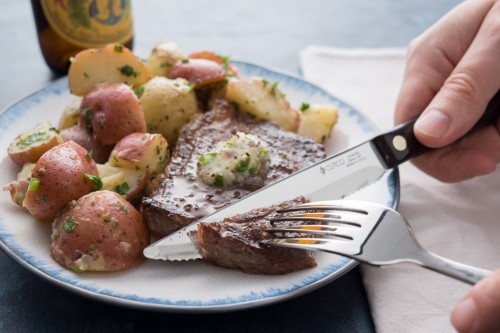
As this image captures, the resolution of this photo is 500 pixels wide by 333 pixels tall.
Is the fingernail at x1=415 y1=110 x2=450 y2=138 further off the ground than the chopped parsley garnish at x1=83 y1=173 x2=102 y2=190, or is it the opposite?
the fingernail at x1=415 y1=110 x2=450 y2=138

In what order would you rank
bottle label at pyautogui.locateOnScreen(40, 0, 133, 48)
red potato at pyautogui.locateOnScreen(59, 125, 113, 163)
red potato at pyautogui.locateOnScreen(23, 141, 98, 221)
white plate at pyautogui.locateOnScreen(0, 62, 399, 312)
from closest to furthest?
white plate at pyautogui.locateOnScreen(0, 62, 399, 312) < red potato at pyautogui.locateOnScreen(23, 141, 98, 221) < red potato at pyautogui.locateOnScreen(59, 125, 113, 163) < bottle label at pyautogui.locateOnScreen(40, 0, 133, 48)

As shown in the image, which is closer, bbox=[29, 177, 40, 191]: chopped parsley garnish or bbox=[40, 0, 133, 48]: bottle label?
bbox=[29, 177, 40, 191]: chopped parsley garnish

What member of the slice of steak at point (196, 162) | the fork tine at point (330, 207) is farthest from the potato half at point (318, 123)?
the fork tine at point (330, 207)

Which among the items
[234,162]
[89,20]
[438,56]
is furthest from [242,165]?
[89,20]

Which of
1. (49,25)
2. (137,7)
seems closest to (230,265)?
(49,25)

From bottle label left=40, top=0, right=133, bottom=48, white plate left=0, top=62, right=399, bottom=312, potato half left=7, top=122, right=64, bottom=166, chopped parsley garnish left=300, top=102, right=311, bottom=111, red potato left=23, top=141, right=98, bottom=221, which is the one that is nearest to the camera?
white plate left=0, top=62, right=399, bottom=312

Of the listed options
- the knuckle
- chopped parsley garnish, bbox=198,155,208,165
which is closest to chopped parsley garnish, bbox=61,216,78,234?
chopped parsley garnish, bbox=198,155,208,165

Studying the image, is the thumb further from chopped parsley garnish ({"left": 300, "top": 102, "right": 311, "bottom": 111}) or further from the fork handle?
chopped parsley garnish ({"left": 300, "top": 102, "right": 311, "bottom": 111})
